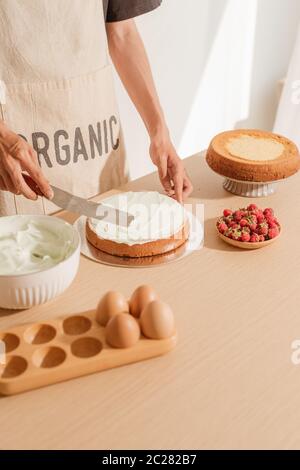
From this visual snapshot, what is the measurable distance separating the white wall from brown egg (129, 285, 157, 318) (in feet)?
4.40

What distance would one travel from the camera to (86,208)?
1054 mm

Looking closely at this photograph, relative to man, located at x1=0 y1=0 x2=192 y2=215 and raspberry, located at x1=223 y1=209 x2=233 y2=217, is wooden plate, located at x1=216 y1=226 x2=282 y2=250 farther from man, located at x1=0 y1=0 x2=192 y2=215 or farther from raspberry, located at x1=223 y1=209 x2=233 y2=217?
man, located at x1=0 y1=0 x2=192 y2=215

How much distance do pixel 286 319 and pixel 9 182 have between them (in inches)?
20.2

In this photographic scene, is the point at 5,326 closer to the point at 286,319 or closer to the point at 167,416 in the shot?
the point at 167,416

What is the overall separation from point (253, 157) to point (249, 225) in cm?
23

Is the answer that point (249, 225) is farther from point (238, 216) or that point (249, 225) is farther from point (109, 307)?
point (109, 307)

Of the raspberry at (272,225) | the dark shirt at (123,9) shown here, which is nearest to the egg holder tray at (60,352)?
the raspberry at (272,225)

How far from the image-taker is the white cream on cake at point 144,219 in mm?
1031

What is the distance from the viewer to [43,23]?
119cm

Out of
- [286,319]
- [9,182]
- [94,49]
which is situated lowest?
[286,319]

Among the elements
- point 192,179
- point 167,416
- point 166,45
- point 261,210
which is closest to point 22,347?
point 167,416
